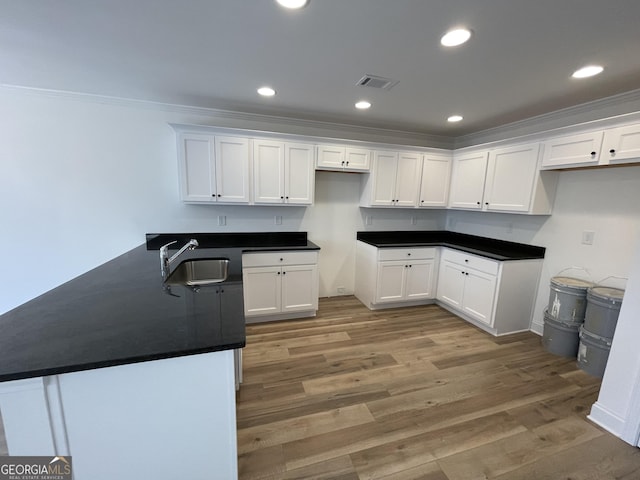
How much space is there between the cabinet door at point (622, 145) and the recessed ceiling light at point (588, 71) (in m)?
0.53

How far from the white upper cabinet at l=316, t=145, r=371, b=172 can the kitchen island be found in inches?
94.7

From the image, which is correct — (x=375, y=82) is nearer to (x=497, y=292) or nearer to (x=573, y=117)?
(x=573, y=117)

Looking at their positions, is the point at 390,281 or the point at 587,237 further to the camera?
the point at 390,281

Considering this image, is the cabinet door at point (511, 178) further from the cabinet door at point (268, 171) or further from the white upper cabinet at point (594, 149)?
the cabinet door at point (268, 171)

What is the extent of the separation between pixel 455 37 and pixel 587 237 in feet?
7.91

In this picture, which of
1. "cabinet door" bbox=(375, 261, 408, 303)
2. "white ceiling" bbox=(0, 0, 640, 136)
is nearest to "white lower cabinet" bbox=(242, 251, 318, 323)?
"cabinet door" bbox=(375, 261, 408, 303)

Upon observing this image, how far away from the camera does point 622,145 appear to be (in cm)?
207

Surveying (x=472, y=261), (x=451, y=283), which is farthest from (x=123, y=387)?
(x=451, y=283)

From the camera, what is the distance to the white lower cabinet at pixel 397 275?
3.40 meters

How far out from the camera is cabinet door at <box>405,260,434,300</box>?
353 centimetres

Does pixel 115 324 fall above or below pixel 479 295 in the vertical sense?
above

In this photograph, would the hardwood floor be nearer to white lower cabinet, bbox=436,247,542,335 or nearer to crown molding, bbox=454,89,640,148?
white lower cabinet, bbox=436,247,542,335

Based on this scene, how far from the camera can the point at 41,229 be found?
8.96 ft

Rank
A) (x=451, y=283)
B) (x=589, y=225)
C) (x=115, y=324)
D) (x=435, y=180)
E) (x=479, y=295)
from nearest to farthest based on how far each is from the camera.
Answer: (x=115, y=324), (x=589, y=225), (x=479, y=295), (x=451, y=283), (x=435, y=180)
